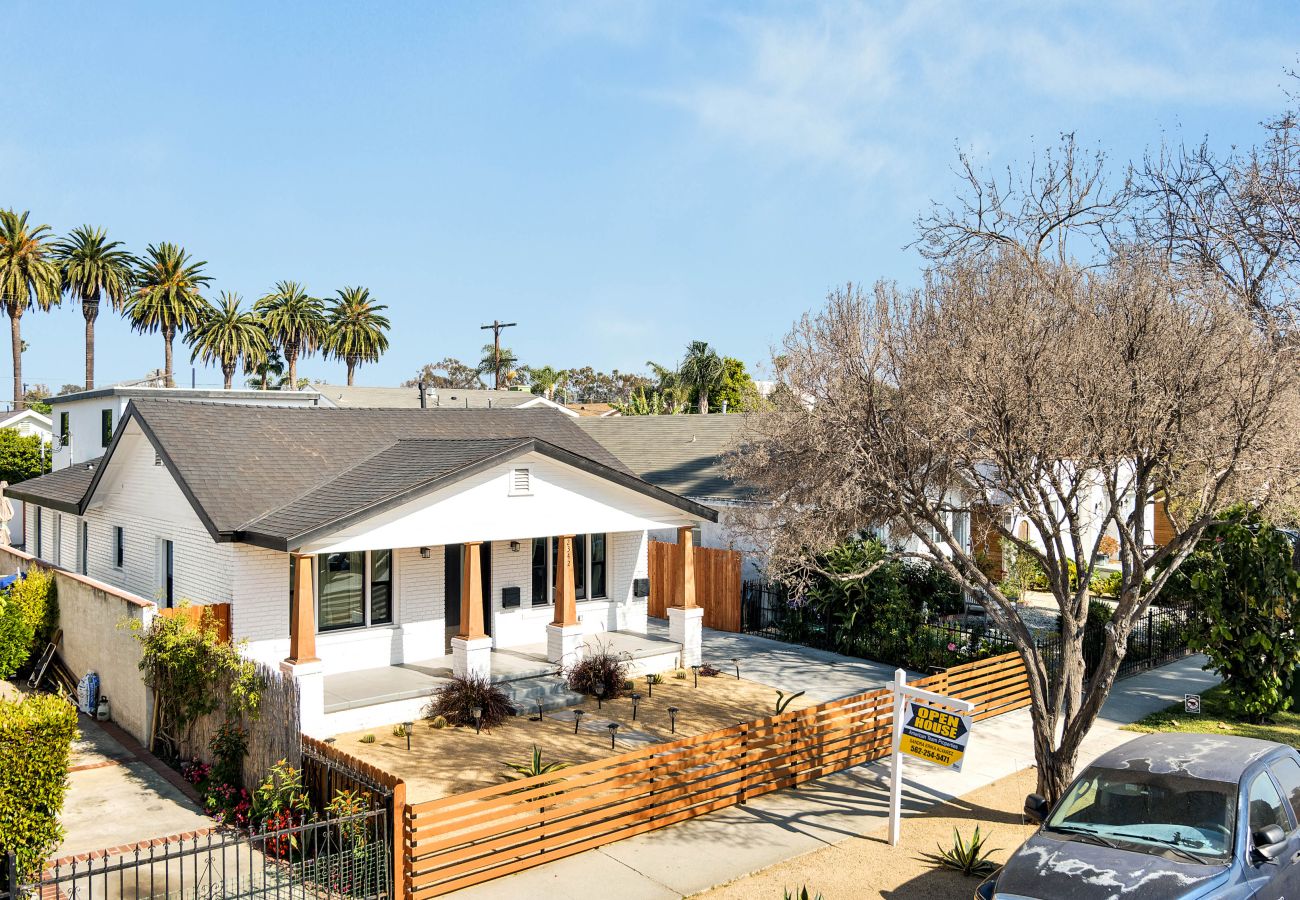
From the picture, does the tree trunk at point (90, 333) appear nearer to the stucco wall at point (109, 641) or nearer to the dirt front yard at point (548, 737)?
the stucco wall at point (109, 641)

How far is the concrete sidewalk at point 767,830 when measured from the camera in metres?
9.61

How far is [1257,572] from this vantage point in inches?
622

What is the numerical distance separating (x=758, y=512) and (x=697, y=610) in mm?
5800

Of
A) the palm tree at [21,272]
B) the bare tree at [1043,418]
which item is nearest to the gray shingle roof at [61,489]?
the bare tree at [1043,418]

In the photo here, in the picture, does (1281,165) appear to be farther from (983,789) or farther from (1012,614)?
(983,789)

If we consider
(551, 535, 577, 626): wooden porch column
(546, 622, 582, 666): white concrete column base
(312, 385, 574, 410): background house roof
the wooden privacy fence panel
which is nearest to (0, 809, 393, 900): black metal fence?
the wooden privacy fence panel

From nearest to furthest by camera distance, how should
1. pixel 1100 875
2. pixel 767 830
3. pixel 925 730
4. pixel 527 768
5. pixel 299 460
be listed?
pixel 1100 875 → pixel 925 730 → pixel 767 830 → pixel 527 768 → pixel 299 460

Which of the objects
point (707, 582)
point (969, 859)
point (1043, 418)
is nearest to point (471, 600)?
point (969, 859)

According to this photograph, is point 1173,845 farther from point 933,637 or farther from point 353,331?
point 353,331

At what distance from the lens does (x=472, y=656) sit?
15.7 meters

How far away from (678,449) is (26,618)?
18.3 meters

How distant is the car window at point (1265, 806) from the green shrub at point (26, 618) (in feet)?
66.1

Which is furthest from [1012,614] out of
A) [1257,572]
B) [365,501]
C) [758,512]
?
[365,501]

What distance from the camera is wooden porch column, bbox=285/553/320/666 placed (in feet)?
46.3
